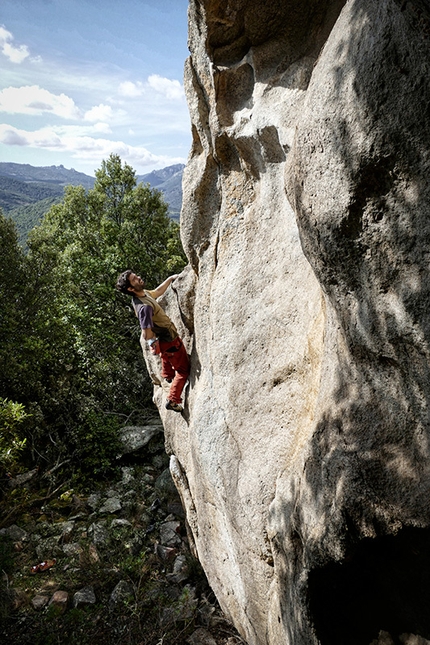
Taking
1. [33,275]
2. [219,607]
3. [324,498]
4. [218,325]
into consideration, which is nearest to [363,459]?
[324,498]

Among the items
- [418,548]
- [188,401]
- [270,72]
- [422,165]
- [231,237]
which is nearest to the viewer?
[422,165]

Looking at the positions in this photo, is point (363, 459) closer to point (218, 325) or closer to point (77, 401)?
point (218, 325)

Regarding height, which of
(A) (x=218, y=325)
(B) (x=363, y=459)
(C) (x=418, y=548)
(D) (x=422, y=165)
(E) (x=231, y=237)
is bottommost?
(C) (x=418, y=548)

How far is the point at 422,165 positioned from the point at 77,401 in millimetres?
14632

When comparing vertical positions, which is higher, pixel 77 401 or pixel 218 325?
pixel 218 325

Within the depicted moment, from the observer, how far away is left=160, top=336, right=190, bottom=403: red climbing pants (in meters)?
8.05

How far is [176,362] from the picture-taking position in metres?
8.17

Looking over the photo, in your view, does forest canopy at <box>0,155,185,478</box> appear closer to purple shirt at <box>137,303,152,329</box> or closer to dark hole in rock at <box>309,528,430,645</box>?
purple shirt at <box>137,303,152,329</box>

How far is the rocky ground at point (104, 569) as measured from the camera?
802 centimetres

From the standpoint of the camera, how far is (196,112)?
22.2ft

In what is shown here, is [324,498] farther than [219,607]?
No

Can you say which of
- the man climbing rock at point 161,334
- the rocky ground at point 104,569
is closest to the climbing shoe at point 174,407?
the man climbing rock at point 161,334

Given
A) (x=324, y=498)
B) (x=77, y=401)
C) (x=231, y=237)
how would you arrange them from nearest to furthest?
1. (x=324, y=498)
2. (x=231, y=237)
3. (x=77, y=401)

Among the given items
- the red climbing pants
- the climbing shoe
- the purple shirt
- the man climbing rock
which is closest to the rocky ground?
the climbing shoe
